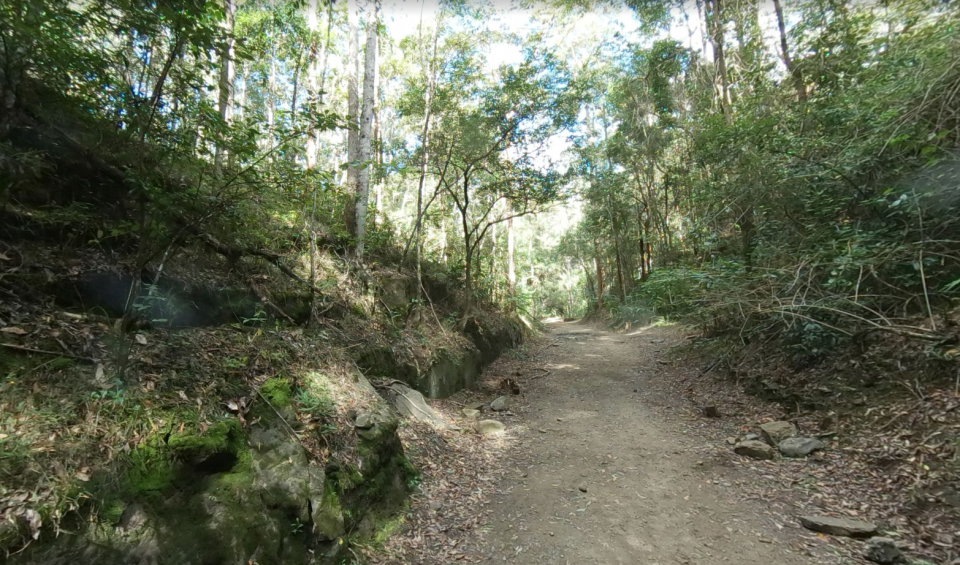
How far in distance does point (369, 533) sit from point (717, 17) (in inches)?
552

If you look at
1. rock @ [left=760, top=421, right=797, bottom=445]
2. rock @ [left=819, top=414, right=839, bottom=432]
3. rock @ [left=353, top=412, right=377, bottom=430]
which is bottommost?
rock @ [left=760, top=421, right=797, bottom=445]

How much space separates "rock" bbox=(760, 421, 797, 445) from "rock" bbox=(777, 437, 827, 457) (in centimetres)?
16

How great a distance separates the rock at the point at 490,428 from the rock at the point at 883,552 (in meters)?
4.72

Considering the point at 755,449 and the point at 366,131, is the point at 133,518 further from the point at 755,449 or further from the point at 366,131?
the point at 366,131

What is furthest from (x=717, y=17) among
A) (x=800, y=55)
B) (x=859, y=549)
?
(x=859, y=549)

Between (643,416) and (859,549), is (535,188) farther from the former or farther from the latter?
(859,549)

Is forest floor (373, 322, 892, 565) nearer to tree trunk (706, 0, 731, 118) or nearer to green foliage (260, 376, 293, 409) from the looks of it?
green foliage (260, 376, 293, 409)

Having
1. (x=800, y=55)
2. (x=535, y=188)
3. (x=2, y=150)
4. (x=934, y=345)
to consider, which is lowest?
(x=934, y=345)

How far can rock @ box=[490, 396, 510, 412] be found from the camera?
27.0ft

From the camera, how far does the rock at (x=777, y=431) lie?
5512 mm

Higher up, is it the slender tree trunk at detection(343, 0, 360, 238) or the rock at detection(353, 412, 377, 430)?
the slender tree trunk at detection(343, 0, 360, 238)

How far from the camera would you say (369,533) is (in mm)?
3881

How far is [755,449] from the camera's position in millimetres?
5320

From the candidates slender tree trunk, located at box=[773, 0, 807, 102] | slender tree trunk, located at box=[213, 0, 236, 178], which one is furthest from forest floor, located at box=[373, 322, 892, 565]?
slender tree trunk, located at box=[773, 0, 807, 102]
